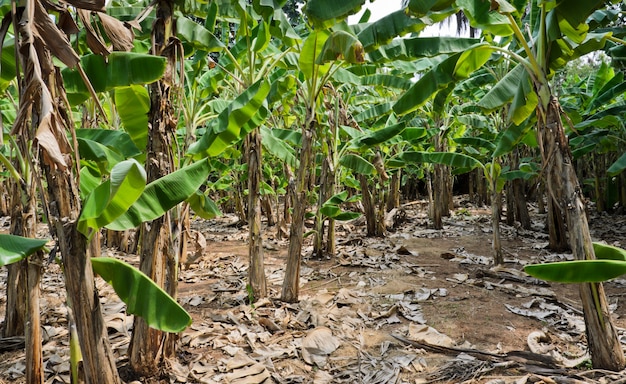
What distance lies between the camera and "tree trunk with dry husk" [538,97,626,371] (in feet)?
10.8

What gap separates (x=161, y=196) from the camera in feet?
7.79

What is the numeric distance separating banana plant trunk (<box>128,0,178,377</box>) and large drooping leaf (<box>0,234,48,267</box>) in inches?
40.2

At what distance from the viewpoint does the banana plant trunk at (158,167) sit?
3113 mm

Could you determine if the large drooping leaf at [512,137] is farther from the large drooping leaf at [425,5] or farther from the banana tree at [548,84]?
the large drooping leaf at [425,5]

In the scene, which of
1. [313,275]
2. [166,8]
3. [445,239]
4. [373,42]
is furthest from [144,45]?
[445,239]

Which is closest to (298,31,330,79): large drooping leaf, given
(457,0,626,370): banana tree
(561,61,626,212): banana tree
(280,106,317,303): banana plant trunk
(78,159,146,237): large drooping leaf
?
(280,106,317,303): banana plant trunk

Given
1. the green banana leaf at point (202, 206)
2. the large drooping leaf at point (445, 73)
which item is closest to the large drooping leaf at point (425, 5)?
the large drooping leaf at point (445, 73)

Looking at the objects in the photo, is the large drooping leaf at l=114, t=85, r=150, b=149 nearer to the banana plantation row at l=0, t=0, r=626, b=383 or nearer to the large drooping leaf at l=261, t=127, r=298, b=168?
the banana plantation row at l=0, t=0, r=626, b=383

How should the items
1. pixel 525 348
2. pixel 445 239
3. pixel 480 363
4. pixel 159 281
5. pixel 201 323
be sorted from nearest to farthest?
pixel 159 281 → pixel 480 363 → pixel 525 348 → pixel 201 323 → pixel 445 239

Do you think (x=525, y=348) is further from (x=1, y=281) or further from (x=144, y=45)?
(x=1, y=281)

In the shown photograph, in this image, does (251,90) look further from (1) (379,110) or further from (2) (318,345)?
(1) (379,110)

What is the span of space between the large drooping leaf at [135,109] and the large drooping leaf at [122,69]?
1.10ft

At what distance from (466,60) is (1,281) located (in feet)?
24.7

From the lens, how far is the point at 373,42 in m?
4.27
